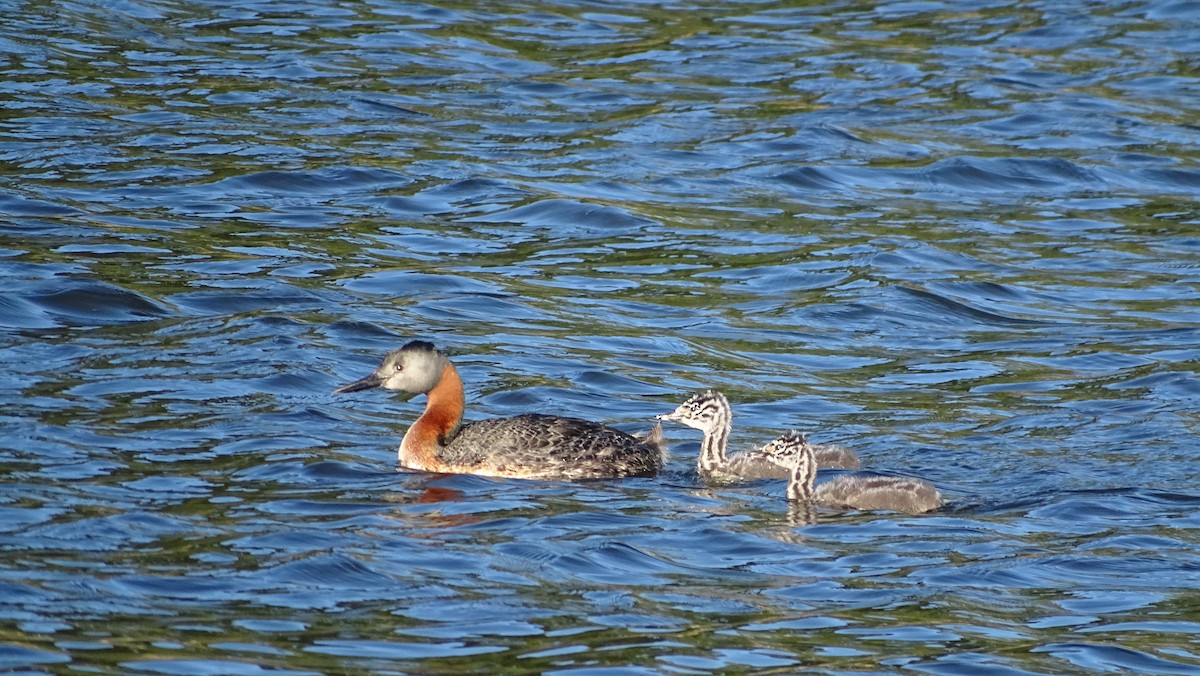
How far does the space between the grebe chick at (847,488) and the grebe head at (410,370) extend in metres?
2.21

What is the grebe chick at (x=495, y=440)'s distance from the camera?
1152cm

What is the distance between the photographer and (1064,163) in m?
20.7

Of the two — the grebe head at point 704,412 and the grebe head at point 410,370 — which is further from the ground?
the grebe head at point 410,370

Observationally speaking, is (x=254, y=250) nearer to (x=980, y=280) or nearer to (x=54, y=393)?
(x=54, y=393)

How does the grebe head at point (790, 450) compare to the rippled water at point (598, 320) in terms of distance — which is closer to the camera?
the rippled water at point (598, 320)

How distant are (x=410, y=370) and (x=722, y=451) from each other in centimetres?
204

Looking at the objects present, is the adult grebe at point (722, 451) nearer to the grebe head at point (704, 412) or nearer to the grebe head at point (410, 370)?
the grebe head at point (704, 412)

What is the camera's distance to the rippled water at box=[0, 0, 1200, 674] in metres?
8.72

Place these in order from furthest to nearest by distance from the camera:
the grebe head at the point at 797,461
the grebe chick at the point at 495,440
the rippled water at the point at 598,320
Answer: the grebe chick at the point at 495,440, the grebe head at the point at 797,461, the rippled water at the point at 598,320

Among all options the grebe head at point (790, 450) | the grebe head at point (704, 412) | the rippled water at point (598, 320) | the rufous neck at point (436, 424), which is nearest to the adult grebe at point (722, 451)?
the grebe head at point (704, 412)

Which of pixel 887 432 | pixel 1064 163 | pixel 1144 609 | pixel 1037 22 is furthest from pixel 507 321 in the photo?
pixel 1037 22

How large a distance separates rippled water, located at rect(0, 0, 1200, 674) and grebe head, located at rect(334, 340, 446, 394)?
0.42 m

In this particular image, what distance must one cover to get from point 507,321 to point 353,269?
1711 mm

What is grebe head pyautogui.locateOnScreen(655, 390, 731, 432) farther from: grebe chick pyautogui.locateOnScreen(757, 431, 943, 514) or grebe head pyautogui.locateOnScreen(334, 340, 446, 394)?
grebe head pyautogui.locateOnScreen(334, 340, 446, 394)
